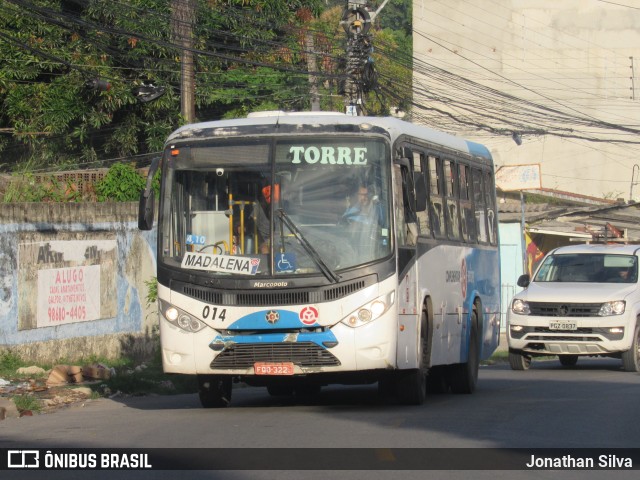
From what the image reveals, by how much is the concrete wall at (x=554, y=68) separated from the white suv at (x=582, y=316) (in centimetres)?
3228

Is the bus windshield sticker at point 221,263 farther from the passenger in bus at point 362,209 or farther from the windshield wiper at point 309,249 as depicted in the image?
the passenger in bus at point 362,209

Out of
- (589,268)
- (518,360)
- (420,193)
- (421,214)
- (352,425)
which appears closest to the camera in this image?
(352,425)

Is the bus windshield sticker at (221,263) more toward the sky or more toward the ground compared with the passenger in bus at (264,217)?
more toward the ground

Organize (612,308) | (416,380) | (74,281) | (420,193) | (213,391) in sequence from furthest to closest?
(74,281), (612,308), (213,391), (416,380), (420,193)

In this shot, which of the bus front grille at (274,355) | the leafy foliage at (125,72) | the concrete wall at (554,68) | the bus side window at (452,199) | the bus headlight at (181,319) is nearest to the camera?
the bus front grille at (274,355)

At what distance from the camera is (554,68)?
177 feet

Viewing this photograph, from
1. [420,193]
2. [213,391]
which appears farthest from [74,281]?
[420,193]

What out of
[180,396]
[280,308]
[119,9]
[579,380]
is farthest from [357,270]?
[119,9]

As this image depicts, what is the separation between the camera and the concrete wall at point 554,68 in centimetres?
5341

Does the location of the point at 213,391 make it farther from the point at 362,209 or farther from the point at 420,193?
the point at 420,193

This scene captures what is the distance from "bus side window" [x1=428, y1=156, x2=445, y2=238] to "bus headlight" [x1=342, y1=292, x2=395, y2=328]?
2.32 meters

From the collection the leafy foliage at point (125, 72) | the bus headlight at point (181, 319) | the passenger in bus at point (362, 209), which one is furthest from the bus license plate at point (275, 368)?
the leafy foliage at point (125, 72)

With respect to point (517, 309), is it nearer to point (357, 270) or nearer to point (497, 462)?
point (357, 270)

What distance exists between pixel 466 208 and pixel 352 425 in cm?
565
